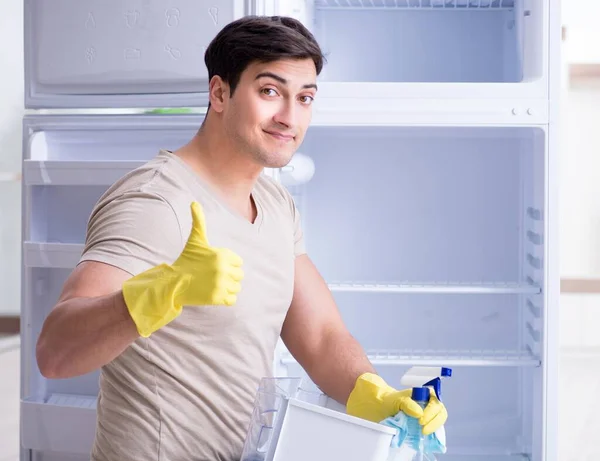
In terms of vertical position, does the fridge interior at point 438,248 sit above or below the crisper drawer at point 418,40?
below

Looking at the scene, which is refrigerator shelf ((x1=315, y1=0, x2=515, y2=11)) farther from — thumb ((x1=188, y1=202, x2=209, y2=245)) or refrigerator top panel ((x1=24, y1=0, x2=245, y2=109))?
thumb ((x1=188, y1=202, x2=209, y2=245))

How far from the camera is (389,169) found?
2387 millimetres

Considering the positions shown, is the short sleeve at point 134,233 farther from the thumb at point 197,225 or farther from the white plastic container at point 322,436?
the white plastic container at point 322,436

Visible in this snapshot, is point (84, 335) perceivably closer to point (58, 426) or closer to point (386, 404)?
point (386, 404)

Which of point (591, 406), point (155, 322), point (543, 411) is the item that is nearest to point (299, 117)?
point (155, 322)

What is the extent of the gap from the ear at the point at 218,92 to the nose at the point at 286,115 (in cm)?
10

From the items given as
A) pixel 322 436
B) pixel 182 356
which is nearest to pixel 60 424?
pixel 182 356

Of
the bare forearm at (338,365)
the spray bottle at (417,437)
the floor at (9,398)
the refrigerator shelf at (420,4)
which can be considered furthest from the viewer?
the floor at (9,398)

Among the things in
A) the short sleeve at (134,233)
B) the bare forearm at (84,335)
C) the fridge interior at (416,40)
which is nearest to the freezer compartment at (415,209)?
the fridge interior at (416,40)

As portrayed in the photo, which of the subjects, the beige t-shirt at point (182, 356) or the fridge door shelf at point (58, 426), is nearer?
the beige t-shirt at point (182, 356)

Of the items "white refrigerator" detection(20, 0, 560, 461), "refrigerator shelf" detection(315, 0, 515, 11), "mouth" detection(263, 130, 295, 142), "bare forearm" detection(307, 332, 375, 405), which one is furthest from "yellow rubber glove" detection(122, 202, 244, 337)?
"refrigerator shelf" detection(315, 0, 515, 11)

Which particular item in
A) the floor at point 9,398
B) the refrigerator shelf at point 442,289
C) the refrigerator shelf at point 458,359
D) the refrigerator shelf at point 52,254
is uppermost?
the refrigerator shelf at point 52,254

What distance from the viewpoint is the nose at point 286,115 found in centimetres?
146

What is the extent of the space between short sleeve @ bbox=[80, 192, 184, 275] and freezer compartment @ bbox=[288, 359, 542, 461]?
3.73 ft
